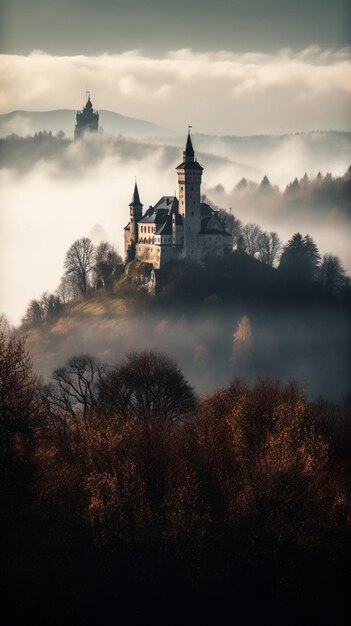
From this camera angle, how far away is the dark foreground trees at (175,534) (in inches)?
1516

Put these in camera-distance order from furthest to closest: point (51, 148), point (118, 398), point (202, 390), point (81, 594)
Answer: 1. point (51, 148)
2. point (202, 390)
3. point (118, 398)
4. point (81, 594)

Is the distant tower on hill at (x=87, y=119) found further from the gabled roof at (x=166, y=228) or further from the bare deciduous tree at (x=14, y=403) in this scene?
the bare deciduous tree at (x=14, y=403)

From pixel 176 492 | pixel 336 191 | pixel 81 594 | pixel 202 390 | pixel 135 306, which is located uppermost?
pixel 336 191

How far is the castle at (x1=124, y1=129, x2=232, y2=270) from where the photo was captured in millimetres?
94375

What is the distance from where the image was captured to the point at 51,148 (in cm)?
10575

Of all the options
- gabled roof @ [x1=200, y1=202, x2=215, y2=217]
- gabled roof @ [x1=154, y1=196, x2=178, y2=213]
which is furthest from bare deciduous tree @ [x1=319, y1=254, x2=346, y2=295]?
gabled roof @ [x1=154, y1=196, x2=178, y2=213]

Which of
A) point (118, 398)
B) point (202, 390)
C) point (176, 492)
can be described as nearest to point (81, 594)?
point (176, 492)

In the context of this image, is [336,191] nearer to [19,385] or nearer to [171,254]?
[171,254]

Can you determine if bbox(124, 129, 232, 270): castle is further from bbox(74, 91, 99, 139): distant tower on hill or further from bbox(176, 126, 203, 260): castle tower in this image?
bbox(74, 91, 99, 139): distant tower on hill

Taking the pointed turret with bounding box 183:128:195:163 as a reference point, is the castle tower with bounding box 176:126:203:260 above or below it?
below

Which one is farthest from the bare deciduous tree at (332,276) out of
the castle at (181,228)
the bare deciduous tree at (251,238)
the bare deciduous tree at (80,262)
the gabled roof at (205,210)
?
the bare deciduous tree at (80,262)

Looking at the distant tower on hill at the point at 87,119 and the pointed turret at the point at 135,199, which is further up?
the distant tower on hill at the point at 87,119

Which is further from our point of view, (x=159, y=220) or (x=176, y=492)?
(x=159, y=220)

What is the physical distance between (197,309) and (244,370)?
17.5ft
